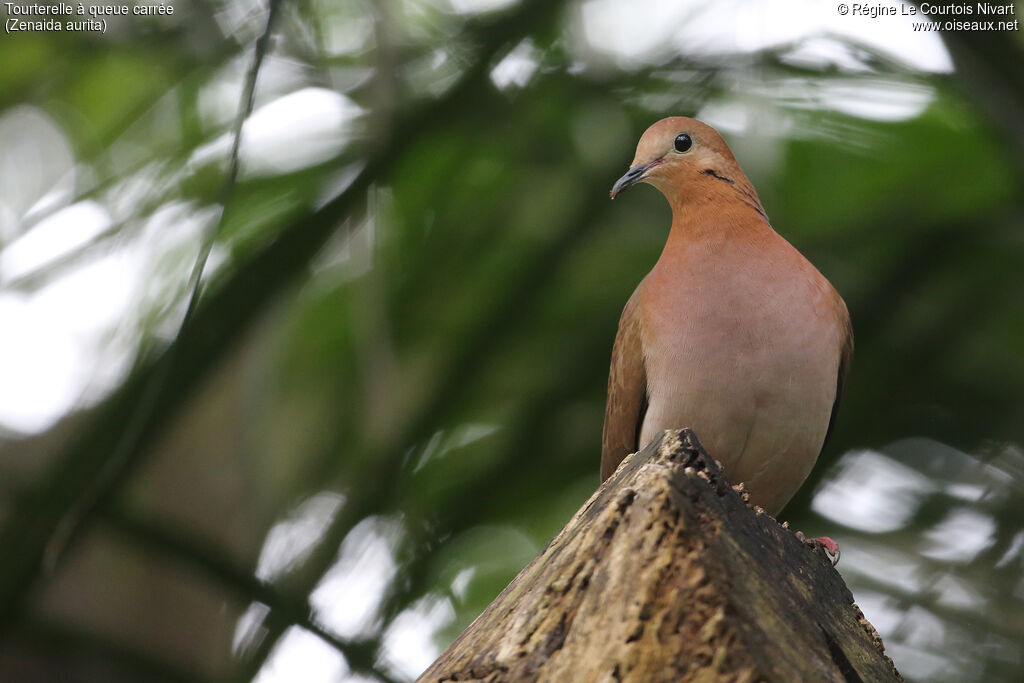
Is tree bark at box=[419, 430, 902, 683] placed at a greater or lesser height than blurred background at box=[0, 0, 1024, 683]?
lesser

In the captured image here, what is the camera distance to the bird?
225 centimetres

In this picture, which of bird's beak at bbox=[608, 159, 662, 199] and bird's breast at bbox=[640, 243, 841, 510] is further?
bird's beak at bbox=[608, 159, 662, 199]

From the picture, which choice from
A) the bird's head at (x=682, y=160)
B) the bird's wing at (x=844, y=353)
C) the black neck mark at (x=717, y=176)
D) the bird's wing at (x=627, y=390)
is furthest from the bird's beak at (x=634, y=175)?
the bird's wing at (x=844, y=353)

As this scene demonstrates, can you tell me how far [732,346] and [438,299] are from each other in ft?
3.91

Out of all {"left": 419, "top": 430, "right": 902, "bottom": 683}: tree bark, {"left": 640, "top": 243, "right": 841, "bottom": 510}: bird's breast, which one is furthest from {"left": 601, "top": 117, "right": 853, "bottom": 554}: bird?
{"left": 419, "top": 430, "right": 902, "bottom": 683}: tree bark

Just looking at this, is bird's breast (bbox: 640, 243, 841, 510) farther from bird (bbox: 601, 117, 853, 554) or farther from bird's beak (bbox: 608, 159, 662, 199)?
bird's beak (bbox: 608, 159, 662, 199)

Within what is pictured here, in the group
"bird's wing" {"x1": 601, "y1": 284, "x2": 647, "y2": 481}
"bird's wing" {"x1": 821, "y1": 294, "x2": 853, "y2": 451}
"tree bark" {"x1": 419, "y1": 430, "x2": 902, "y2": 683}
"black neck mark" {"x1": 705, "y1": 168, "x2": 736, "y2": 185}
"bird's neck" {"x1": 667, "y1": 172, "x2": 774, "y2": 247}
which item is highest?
"black neck mark" {"x1": 705, "y1": 168, "x2": 736, "y2": 185}

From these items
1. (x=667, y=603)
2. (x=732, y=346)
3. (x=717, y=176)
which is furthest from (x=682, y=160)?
(x=667, y=603)

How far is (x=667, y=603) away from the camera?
3.72ft

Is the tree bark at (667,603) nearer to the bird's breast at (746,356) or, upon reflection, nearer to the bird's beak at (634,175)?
the bird's breast at (746,356)

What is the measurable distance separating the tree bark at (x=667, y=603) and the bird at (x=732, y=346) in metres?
0.93

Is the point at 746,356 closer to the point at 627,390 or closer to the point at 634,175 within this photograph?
the point at 627,390

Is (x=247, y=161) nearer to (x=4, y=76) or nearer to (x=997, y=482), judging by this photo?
(x=4, y=76)

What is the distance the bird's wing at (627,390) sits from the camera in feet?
8.07
